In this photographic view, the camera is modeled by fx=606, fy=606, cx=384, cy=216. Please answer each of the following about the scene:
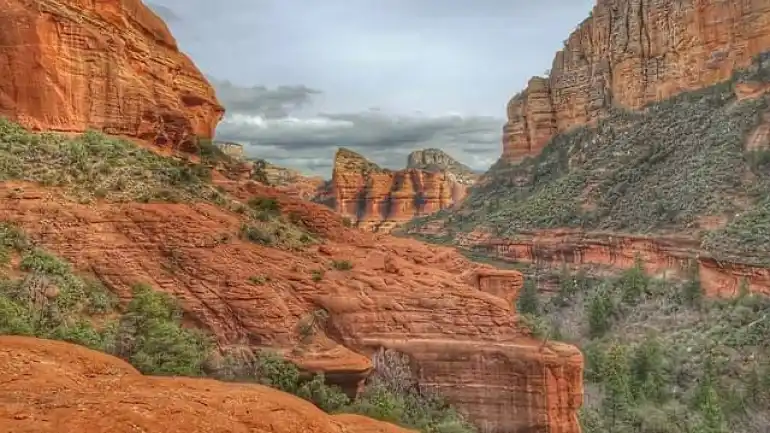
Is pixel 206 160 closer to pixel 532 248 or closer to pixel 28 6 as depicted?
pixel 28 6

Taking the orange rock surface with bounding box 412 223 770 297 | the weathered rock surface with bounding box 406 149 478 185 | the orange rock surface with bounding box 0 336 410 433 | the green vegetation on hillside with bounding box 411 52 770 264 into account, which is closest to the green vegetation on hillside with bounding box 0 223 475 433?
the orange rock surface with bounding box 0 336 410 433

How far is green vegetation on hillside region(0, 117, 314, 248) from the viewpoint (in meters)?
16.9

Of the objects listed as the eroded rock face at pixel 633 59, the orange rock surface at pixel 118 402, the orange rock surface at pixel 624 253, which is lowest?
the orange rock surface at pixel 624 253

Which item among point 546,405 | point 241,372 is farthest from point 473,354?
point 241,372

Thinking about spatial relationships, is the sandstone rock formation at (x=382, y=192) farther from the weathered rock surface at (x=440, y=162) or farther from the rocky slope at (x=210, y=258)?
the rocky slope at (x=210, y=258)

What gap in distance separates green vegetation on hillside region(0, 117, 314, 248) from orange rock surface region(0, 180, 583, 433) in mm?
604

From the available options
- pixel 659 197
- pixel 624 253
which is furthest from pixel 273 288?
pixel 659 197

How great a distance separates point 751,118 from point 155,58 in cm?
5169

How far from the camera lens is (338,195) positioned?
102688 millimetres

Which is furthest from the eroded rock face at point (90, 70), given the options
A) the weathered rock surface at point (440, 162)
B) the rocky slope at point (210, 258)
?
the weathered rock surface at point (440, 162)

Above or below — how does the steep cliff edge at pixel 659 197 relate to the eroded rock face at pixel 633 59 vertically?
below

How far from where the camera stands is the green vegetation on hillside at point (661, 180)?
47.8 meters

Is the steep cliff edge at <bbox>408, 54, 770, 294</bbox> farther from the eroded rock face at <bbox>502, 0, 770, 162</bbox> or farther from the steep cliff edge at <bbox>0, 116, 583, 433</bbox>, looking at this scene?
the steep cliff edge at <bbox>0, 116, 583, 433</bbox>

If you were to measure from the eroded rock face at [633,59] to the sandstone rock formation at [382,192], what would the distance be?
16.2 metres
